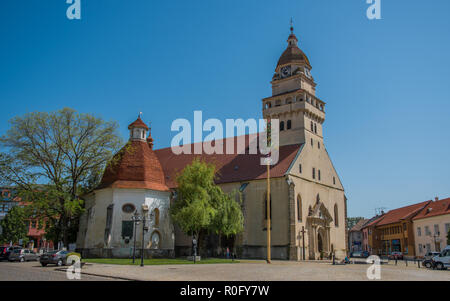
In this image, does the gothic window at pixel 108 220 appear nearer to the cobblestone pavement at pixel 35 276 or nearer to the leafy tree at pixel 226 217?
the leafy tree at pixel 226 217

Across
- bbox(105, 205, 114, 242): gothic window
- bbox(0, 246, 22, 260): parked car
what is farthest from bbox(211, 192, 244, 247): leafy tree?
bbox(0, 246, 22, 260): parked car

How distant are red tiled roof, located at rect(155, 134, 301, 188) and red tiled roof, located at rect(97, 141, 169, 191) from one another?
3.16 meters

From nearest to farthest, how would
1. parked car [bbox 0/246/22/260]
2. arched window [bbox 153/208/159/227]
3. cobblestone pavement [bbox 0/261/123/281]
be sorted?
cobblestone pavement [bbox 0/261/123/281] → parked car [bbox 0/246/22/260] → arched window [bbox 153/208/159/227]

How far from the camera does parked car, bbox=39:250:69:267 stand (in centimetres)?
2839

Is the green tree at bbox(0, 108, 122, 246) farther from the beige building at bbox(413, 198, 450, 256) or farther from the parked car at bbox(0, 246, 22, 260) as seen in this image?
the beige building at bbox(413, 198, 450, 256)

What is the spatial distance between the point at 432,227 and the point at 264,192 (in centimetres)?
3541

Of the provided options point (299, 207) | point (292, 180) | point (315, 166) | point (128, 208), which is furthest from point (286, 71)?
point (128, 208)

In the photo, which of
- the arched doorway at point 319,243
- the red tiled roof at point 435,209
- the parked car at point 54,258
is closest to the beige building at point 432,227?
the red tiled roof at point 435,209

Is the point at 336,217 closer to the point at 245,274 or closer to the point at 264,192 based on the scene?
the point at 264,192

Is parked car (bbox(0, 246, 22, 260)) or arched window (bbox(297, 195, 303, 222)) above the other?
arched window (bbox(297, 195, 303, 222))

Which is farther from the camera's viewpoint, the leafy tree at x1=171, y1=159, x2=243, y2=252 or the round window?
the round window
